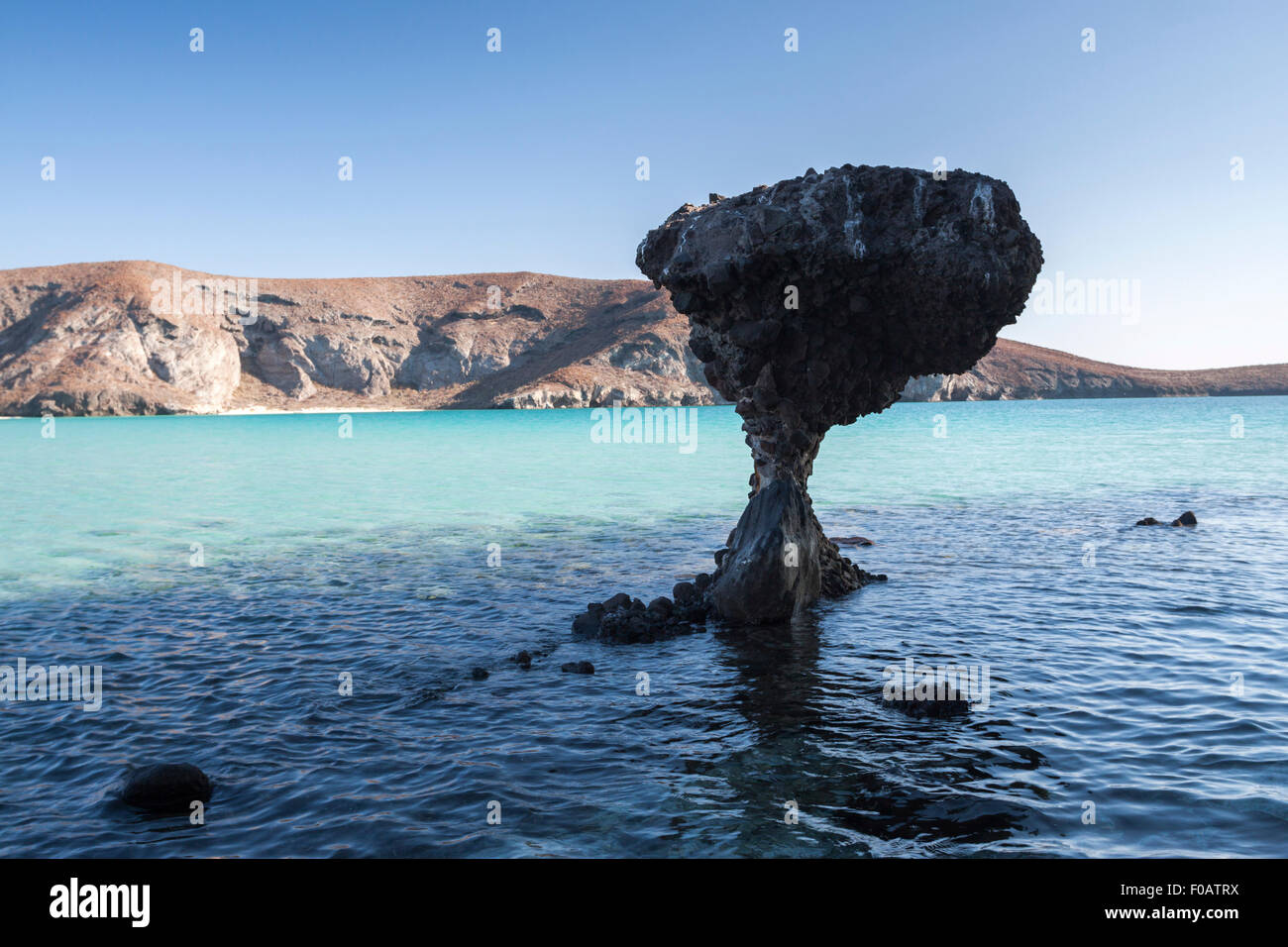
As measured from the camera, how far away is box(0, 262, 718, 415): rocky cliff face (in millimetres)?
146375

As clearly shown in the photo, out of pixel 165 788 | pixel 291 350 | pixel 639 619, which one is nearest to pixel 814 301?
pixel 639 619

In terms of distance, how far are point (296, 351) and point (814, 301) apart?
177660mm

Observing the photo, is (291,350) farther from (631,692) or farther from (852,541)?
(631,692)

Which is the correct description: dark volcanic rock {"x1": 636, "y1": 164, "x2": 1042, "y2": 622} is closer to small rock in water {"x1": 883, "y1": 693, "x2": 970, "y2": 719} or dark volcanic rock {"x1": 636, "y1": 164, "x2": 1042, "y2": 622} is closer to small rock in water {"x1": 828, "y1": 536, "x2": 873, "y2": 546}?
small rock in water {"x1": 883, "y1": 693, "x2": 970, "y2": 719}

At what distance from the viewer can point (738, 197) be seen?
17.9m

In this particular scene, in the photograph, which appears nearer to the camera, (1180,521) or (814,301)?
(814,301)

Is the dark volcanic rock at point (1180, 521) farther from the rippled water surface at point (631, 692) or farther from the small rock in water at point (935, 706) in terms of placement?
the small rock in water at point (935, 706)

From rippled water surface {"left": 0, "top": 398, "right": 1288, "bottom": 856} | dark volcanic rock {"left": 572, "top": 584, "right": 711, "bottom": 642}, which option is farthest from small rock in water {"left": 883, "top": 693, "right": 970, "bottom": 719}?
dark volcanic rock {"left": 572, "top": 584, "right": 711, "bottom": 642}

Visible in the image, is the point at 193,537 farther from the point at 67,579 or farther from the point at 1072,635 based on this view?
the point at 1072,635

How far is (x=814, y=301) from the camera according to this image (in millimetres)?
17500

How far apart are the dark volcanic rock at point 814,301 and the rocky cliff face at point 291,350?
460ft

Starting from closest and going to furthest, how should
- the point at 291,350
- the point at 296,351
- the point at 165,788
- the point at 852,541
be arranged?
1. the point at 165,788
2. the point at 852,541
3. the point at 291,350
4. the point at 296,351
